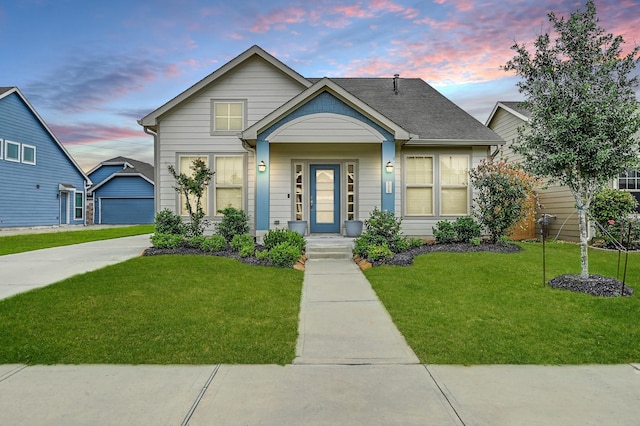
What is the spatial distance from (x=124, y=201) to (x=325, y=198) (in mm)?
26471

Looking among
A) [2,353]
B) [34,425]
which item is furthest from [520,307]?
[2,353]

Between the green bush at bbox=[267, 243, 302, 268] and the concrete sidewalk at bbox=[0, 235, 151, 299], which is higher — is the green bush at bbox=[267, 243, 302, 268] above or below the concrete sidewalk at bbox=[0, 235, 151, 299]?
above

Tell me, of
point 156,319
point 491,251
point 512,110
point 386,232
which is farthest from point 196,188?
point 512,110

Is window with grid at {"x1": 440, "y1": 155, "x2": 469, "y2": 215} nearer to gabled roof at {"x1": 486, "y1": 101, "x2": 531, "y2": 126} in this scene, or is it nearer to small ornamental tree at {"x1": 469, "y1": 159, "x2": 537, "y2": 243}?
small ornamental tree at {"x1": 469, "y1": 159, "x2": 537, "y2": 243}

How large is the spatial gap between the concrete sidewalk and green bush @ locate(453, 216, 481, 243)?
8.78 metres

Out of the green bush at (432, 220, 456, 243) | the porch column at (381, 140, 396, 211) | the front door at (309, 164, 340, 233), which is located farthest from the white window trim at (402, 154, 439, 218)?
the front door at (309, 164, 340, 233)

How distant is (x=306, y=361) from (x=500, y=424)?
1766mm

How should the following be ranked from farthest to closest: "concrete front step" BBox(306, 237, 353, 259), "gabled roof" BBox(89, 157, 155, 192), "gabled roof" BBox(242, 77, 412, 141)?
"gabled roof" BBox(89, 157, 155, 192) → "gabled roof" BBox(242, 77, 412, 141) → "concrete front step" BBox(306, 237, 353, 259)

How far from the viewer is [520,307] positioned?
548 centimetres

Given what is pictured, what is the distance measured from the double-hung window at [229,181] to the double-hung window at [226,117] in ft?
2.85

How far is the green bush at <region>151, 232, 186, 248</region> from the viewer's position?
32.7 ft

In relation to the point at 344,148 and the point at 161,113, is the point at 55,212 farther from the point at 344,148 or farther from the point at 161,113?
the point at 344,148

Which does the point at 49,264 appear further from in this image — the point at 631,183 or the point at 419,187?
the point at 631,183

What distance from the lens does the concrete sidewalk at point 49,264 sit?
6.80 metres
